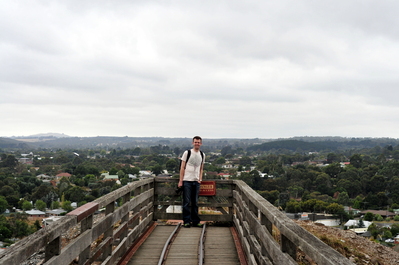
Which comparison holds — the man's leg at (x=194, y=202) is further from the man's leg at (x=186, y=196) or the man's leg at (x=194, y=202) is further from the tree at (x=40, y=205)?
the tree at (x=40, y=205)

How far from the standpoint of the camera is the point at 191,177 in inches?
281

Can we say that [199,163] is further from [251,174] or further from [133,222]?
[251,174]

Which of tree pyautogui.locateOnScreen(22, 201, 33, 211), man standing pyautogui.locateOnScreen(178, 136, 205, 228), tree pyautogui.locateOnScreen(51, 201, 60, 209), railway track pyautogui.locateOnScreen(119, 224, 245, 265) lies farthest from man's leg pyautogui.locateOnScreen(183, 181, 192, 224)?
tree pyautogui.locateOnScreen(51, 201, 60, 209)

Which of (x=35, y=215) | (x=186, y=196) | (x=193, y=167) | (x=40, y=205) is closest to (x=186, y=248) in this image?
(x=186, y=196)

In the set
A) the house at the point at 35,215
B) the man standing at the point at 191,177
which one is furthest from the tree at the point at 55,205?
the man standing at the point at 191,177

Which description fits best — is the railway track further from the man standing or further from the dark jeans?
the man standing

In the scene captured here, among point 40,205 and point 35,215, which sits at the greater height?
point 40,205

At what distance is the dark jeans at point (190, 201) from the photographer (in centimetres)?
719

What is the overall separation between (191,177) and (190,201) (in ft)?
1.78

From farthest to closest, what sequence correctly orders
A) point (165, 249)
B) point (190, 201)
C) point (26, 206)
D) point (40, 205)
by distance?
point (40, 205), point (26, 206), point (190, 201), point (165, 249)

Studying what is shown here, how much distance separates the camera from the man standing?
7.06 metres

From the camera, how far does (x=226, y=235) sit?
22.5 feet

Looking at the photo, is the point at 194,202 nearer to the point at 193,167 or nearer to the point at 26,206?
the point at 193,167

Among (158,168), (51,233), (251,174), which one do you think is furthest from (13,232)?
(158,168)
